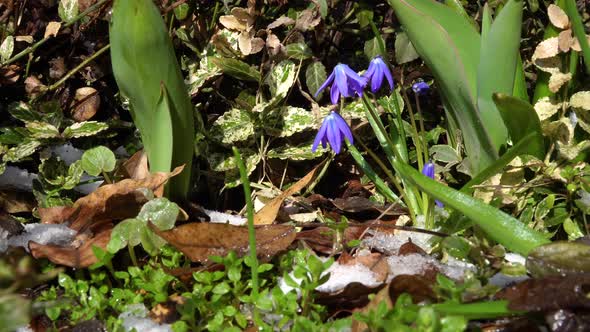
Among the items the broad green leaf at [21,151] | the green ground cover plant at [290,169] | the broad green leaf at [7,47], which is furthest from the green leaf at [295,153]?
the broad green leaf at [7,47]

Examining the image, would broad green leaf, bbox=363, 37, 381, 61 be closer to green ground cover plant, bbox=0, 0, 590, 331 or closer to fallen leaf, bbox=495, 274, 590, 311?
green ground cover plant, bbox=0, 0, 590, 331

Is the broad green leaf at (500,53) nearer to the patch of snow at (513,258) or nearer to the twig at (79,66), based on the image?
the patch of snow at (513,258)

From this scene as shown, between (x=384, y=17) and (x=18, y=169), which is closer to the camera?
(x=18, y=169)

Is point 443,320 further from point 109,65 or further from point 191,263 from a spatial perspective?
point 109,65

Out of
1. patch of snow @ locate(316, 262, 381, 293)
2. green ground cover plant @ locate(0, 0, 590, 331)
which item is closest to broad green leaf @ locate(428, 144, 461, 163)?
green ground cover plant @ locate(0, 0, 590, 331)

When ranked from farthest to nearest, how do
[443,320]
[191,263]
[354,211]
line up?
[354,211] → [191,263] → [443,320]

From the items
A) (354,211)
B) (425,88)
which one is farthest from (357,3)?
(354,211)
